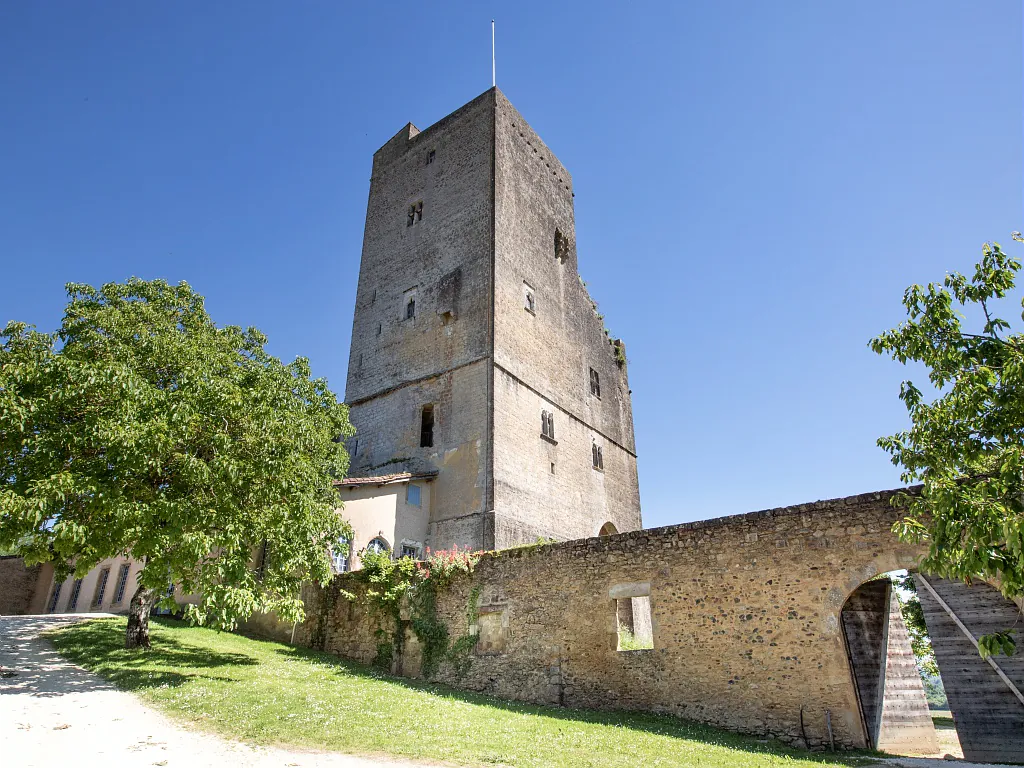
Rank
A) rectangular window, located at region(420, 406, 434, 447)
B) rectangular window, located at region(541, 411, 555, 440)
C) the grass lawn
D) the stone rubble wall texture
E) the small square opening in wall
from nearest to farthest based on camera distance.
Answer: the grass lawn
the stone rubble wall texture
the small square opening in wall
rectangular window, located at region(420, 406, 434, 447)
rectangular window, located at region(541, 411, 555, 440)

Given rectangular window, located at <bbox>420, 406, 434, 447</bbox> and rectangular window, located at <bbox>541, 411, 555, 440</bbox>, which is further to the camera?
rectangular window, located at <bbox>541, 411, 555, 440</bbox>

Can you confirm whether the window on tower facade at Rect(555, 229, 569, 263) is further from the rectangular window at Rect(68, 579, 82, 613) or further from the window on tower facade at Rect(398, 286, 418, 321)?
the rectangular window at Rect(68, 579, 82, 613)

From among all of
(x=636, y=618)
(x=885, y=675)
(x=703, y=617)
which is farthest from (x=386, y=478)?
(x=885, y=675)

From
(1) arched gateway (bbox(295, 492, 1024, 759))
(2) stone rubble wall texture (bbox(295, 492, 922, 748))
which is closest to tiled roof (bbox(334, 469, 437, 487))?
(2) stone rubble wall texture (bbox(295, 492, 922, 748))

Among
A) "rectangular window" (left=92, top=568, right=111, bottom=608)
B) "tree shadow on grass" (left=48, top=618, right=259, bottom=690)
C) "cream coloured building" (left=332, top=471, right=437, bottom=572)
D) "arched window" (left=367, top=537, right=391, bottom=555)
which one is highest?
"cream coloured building" (left=332, top=471, right=437, bottom=572)

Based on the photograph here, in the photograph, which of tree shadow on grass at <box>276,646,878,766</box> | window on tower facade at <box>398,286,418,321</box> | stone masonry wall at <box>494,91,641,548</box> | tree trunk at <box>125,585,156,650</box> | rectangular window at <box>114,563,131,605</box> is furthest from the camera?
window on tower facade at <box>398,286,418,321</box>

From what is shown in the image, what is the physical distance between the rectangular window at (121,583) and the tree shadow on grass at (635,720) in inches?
546

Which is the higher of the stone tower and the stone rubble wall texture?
the stone tower

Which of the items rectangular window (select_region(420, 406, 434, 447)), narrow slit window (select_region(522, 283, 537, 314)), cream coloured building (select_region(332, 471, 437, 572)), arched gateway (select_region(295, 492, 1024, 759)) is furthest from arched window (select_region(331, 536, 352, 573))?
narrow slit window (select_region(522, 283, 537, 314))

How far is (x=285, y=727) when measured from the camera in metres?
9.46

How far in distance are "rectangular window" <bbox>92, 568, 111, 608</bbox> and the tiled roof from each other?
1246 centimetres

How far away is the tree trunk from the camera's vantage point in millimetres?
15102

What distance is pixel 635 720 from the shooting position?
1176 centimetres

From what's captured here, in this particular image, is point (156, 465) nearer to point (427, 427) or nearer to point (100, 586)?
point (427, 427)
